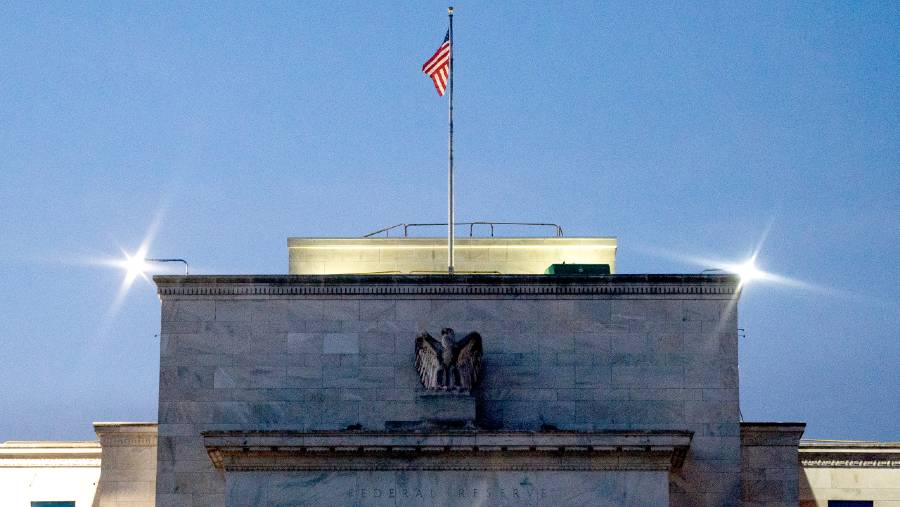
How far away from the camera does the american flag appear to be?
2510 inches

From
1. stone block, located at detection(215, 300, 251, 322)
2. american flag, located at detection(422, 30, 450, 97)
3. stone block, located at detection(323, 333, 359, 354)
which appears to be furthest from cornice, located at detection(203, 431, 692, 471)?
american flag, located at detection(422, 30, 450, 97)

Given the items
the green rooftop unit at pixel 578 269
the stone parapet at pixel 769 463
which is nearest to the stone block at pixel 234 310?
the green rooftop unit at pixel 578 269

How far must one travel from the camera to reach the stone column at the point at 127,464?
60375 millimetres

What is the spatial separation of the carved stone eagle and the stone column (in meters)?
8.33

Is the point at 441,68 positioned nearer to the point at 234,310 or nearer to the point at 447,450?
the point at 234,310

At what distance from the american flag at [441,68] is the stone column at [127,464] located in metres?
13.2

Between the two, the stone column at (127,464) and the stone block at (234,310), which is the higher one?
the stone block at (234,310)

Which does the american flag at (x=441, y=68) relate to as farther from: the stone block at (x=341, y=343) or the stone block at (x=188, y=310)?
the stone block at (x=188, y=310)

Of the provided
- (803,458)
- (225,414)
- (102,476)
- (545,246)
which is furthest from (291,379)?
(803,458)

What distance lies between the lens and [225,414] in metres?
58.7

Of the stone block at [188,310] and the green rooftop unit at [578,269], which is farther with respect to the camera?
the green rooftop unit at [578,269]

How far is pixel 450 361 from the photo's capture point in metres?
57.9

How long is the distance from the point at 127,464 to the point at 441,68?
49.3 feet

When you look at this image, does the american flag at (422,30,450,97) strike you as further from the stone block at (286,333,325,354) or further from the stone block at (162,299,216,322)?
the stone block at (162,299,216,322)
